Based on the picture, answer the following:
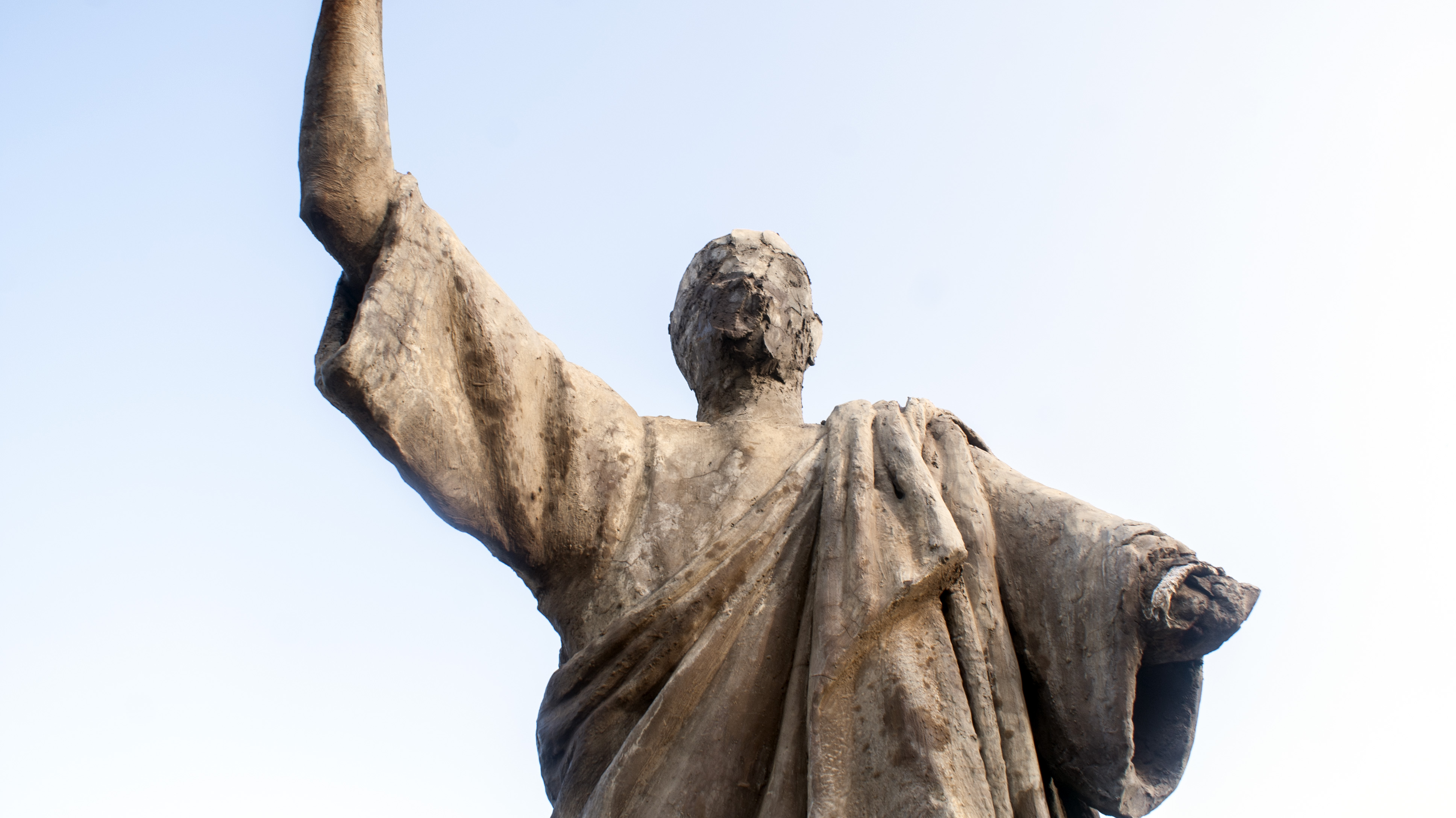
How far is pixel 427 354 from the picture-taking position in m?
2.94

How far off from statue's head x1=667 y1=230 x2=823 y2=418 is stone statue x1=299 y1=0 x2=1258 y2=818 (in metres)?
0.63

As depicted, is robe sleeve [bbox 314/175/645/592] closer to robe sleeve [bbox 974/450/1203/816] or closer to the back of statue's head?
the back of statue's head

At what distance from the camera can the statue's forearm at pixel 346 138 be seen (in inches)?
113

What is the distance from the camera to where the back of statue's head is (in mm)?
3961

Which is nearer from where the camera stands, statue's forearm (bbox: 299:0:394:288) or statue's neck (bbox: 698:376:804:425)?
statue's forearm (bbox: 299:0:394:288)

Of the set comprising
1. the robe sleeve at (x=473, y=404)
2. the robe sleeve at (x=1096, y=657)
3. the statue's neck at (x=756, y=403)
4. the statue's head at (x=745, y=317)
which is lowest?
the robe sleeve at (x=1096, y=657)

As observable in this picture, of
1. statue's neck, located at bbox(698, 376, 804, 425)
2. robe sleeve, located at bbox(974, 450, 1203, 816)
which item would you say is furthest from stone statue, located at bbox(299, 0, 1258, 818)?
statue's neck, located at bbox(698, 376, 804, 425)

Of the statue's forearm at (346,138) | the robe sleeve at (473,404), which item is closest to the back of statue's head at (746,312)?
the robe sleeve at (473,404)

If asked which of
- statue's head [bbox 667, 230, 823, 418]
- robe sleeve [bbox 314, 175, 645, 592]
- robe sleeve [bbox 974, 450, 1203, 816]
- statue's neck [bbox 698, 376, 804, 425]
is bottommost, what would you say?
robe sleeve [bbox 974, 450, 1203, 816]

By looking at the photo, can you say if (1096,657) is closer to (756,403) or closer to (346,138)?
(756,403)

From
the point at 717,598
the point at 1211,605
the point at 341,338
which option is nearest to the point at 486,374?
the point at 341,338

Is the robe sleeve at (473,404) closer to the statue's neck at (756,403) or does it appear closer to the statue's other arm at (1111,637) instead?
the statue's neck at (756,403)

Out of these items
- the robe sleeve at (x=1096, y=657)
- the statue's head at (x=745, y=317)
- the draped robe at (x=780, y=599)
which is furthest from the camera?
the statue's head at (x=745, y=317)

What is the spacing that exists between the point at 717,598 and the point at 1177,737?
127cm
